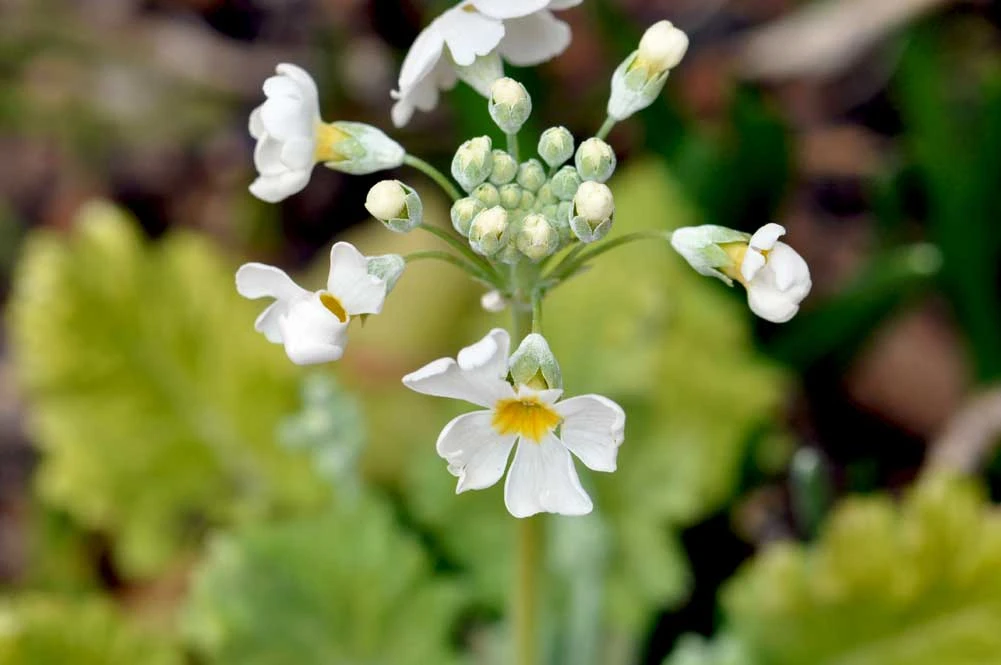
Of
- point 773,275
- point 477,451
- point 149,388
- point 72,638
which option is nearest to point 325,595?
point 72,638

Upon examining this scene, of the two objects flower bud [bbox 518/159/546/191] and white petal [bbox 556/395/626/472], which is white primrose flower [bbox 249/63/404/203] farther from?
white petal [bbox 556/395/626/472]

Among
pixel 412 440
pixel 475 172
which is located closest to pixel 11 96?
pixel 412 440

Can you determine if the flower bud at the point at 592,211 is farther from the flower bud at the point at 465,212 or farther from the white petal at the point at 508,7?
the white petal at the point at 508,7

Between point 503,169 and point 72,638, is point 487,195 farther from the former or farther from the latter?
point 72,638

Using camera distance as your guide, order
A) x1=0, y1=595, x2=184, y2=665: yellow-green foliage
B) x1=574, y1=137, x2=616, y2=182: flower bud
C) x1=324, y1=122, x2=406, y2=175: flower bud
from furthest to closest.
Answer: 1. x1=0, y1=595, x2=184, y2=665: yellow-green foliage
2. x1=324, y1=122, x2=406, y2=175: flower bud
3. x1=574, y1=137, x2=616, y2=182: flower bud

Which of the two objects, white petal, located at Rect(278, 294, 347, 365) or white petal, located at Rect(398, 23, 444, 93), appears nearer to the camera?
white petal, located at Rect(278, 294, 347, 365)

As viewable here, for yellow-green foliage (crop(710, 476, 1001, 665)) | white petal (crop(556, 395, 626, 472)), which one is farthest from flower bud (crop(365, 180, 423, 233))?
yellow-green foliage (crop(710, 476, 1001, 665))
